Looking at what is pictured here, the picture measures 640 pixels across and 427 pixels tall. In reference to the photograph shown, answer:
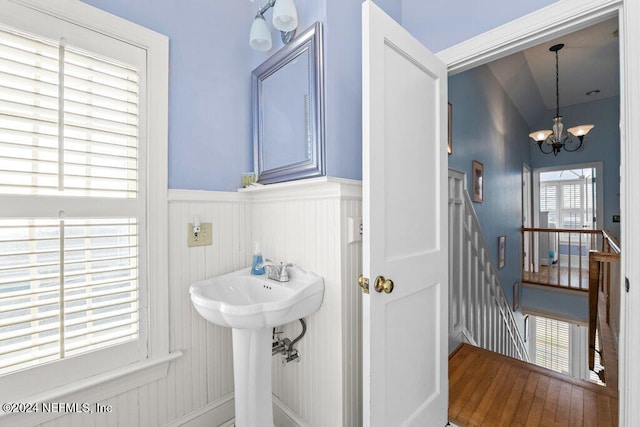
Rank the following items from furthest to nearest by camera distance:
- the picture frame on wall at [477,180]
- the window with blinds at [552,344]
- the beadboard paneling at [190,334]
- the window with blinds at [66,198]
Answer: the window with blinds at [552,344] → the picture frame on wall at [477,180] → the beadboard paneling at [190,334] → the window with blinds at [66,198]

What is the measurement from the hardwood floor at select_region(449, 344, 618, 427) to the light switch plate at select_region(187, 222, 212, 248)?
1.77 metres

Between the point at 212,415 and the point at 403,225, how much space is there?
4.92ft

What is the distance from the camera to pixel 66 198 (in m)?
1.19

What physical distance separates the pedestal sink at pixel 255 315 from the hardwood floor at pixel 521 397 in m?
1.18

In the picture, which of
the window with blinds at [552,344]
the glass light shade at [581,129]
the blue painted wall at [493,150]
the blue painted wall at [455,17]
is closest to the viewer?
the blue painted wall at [455,17]

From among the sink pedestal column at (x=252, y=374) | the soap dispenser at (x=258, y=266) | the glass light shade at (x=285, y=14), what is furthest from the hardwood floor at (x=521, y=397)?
the glass light shade at (x=285, y=14)

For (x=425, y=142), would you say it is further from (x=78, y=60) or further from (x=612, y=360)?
(x=612, y=360)

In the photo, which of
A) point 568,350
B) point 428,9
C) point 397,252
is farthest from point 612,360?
point 568,350

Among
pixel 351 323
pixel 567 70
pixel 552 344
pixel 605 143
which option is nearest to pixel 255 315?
pixel 351 323

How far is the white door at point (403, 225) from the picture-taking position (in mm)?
1097

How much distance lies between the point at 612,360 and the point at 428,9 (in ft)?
8.70

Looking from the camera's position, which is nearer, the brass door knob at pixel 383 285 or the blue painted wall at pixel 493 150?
the brass door knob at pixel 383 285

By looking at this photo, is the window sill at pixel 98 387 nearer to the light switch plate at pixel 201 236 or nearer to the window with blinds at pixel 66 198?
the window with blinds at pixel 66 198

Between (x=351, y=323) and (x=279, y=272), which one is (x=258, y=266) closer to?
(x=279, y=272)
